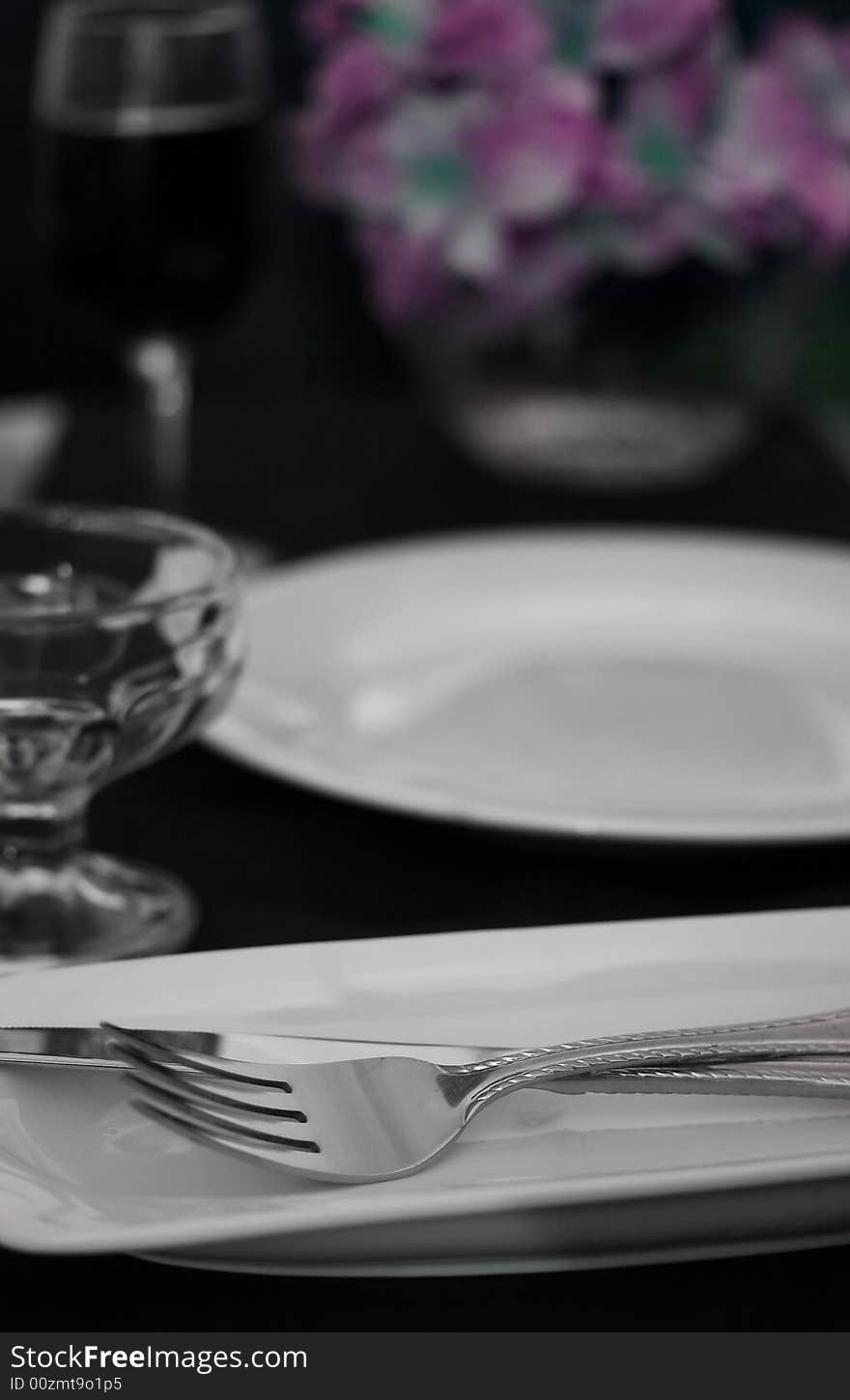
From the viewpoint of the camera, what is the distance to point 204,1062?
35 cm

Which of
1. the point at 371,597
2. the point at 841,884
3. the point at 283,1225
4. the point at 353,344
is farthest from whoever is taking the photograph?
the point at 353,344

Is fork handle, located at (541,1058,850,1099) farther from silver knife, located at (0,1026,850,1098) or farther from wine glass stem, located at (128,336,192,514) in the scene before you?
wine glass stem, located at (128,336,192,514)

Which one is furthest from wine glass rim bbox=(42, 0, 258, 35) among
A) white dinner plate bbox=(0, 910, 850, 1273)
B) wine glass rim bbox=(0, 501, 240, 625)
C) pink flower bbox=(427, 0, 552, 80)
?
white dinner plate bbox=(0, 910, 850, 1273)

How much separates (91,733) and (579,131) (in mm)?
466

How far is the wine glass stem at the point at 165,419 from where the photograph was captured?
3.04 feet

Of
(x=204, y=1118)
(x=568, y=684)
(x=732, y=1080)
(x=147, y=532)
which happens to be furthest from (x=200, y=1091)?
(x=568, y=684)

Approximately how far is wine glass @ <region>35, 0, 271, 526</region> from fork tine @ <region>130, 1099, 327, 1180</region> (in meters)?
0.59

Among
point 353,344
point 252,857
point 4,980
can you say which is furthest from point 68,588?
point 353,344

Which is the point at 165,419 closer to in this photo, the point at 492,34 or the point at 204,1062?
the point at 492,34

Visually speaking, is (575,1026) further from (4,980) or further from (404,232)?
(404,232)

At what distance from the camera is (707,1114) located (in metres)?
0.36

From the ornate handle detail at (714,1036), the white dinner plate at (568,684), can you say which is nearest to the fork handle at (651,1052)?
the ornate handle detail at (714,1036)

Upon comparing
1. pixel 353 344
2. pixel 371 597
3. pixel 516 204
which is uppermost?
pixel 516 204
